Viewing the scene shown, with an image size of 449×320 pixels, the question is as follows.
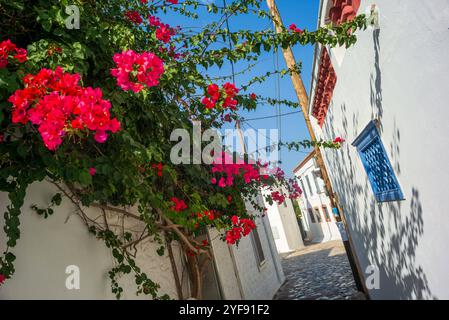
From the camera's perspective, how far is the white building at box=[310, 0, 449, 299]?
2.08 metres

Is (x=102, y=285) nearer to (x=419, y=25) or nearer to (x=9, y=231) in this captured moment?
(x=9, y=231)

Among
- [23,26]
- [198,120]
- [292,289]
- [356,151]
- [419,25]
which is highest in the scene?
[23,26]

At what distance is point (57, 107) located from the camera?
142 centimetres

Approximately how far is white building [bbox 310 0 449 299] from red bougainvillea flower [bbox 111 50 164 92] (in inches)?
67.9

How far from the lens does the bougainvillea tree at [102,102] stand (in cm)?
154

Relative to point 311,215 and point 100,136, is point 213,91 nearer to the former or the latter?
point 100,136

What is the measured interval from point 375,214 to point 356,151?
83 centimetres

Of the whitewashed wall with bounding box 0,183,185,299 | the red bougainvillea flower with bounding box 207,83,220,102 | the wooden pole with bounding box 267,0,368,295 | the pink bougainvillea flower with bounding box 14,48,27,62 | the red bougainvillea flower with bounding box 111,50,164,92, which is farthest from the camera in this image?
the wooden pole with bounding box 267,0,368,295

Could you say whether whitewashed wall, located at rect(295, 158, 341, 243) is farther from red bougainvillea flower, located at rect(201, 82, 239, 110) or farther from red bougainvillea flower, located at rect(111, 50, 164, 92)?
red bougainvillea flower, located at rect(111, 50, 164, 92)

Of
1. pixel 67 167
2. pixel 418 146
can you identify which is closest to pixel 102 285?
pixel 67 167

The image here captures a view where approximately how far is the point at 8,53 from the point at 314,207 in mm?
22310

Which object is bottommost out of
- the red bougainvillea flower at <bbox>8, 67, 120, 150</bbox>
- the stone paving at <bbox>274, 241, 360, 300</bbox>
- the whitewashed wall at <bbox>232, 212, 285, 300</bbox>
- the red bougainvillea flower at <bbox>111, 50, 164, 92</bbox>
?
the stone paving at <bbox>274, 241, 360, 300</bbox>

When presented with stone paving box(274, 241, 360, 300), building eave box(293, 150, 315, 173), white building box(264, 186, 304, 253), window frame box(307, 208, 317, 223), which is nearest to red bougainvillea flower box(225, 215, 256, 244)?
stone paving box(274, 241, 360, 300)

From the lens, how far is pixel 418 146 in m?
2.43
